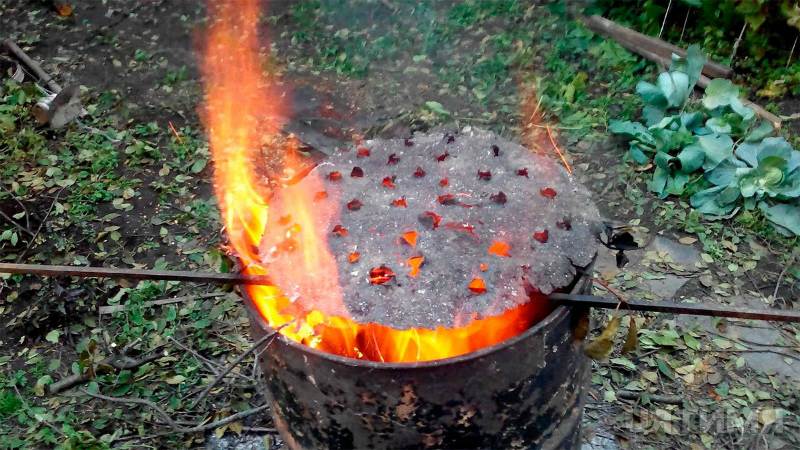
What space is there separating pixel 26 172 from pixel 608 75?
4.97 metres

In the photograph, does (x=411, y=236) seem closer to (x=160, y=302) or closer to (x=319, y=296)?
(x=319, y=296)

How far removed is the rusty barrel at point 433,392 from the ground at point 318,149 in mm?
524

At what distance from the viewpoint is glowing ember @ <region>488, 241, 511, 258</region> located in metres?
2.05

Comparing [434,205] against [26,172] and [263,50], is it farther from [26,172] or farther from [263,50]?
[263,50]

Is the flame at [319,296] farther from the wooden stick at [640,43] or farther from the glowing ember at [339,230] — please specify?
the wooden stick at [640,43]

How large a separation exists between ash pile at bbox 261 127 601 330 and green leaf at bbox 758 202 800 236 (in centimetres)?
280

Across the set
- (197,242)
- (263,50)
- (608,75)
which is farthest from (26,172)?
(608,75)

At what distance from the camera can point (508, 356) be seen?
1.98 metres

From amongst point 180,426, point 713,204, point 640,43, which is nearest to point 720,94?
point 713,204

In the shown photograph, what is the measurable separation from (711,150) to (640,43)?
1839mm

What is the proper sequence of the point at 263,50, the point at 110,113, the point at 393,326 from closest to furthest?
→ the point at 393,326, the point at 110,113, the point at 263,50

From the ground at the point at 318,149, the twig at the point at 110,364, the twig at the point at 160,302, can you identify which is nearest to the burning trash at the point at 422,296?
the ground at the point at 318,149

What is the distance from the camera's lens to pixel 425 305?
1.90 metres

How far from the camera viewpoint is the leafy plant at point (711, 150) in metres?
4.53
